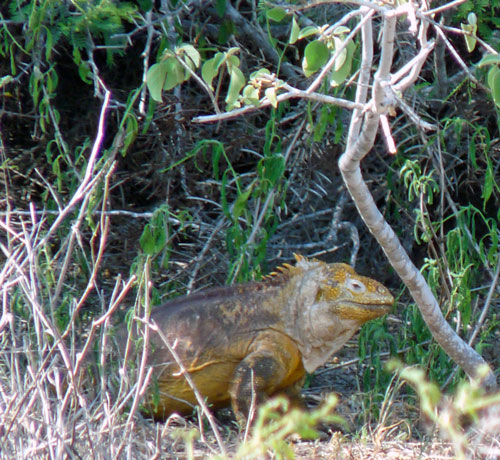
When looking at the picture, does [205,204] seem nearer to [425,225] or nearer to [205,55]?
[205,55]

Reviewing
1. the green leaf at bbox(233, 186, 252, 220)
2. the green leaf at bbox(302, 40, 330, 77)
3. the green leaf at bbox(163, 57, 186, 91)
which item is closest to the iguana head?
the green leaf at bbox(233, 186, 252, 220)

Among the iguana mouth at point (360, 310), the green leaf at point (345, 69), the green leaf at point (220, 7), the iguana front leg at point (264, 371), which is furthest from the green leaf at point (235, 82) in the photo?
the green leaf at point (220, 7)

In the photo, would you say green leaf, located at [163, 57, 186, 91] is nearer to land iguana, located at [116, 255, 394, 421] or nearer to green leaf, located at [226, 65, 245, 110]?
green leaf, located at [226, 65, 245, 110]

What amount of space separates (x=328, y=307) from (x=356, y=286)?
191 mm

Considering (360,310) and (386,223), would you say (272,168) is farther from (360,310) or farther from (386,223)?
(386,223)

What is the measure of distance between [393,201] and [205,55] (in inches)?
63.3

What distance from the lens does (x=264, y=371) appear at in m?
5.43

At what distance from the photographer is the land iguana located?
5.48 meters

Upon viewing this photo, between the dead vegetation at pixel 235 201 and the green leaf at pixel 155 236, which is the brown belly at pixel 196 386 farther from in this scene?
the green leaf at pixel 155 236

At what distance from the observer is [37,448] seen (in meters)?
3.53

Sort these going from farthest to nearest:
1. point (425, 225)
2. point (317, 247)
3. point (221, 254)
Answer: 1. point (317, 247)
2. point (221, 254)
3. point (425, 225)

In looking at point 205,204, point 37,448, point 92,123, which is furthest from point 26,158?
point 37,448

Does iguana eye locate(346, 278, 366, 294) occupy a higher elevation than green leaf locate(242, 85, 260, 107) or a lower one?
lower

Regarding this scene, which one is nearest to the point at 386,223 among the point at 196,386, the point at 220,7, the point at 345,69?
the point at 345,69
